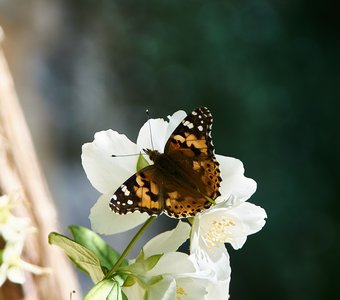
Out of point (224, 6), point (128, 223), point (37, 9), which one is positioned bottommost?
point (128, 223)

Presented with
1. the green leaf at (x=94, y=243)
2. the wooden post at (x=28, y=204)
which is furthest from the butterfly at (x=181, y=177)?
the wooden post at (x=28, y=204)

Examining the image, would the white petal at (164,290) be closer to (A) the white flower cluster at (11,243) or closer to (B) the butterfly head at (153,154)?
(B) the butterfly head at (153,154)

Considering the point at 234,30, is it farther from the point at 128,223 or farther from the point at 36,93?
the point at 128,223

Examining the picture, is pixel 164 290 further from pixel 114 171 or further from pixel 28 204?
pixel 28 204

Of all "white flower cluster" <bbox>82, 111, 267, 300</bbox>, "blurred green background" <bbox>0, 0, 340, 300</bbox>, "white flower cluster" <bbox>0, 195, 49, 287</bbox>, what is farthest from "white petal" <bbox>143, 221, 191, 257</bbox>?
"blurred green background" <bbox>0, 0, 340, 300</bbox>

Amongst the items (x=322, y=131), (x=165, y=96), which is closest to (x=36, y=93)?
(x=165, y=96)

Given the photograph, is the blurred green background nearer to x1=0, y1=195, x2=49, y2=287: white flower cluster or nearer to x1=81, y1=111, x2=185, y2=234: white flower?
x1=0, y1=195, x2=49, y2=287: white flower cluster
